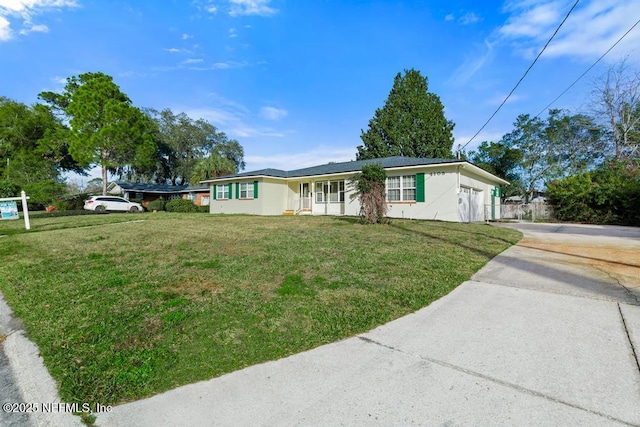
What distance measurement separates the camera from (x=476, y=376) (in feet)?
6.83

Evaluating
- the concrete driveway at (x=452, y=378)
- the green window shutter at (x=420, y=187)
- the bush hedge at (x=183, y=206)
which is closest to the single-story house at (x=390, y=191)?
the green window shutter at (x=420, y=187)

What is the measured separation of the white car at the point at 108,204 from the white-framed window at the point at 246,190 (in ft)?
39.9

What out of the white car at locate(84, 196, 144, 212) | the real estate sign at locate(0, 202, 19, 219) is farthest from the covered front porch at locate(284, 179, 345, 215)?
the white car at locate(84, 196, 144, 212)

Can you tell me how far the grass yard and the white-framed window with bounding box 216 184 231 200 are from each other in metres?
14.9

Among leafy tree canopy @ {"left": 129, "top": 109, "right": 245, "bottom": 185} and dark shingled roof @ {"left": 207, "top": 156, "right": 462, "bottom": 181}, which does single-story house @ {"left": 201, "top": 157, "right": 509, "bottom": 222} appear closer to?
dark shingled roof @ {"left": 207, "top": 156, "right": 462, "bottom": 181}

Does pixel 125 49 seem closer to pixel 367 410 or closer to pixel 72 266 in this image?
pixel 72 266

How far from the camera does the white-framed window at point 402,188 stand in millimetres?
14844

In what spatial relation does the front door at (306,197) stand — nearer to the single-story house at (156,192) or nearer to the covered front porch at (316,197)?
the covered front porch at (316,197)

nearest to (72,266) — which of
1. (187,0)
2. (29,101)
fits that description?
(187,0)

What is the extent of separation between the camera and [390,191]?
15562 mm

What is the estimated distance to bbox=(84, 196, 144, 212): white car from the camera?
23188 mm

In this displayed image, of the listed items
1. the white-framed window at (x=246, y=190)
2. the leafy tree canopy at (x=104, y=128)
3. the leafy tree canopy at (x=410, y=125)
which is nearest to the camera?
the white-framed window at (x=246, y=190)

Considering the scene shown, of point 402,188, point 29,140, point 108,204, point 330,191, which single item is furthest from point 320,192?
point 29,140

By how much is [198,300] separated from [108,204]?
26098mm
